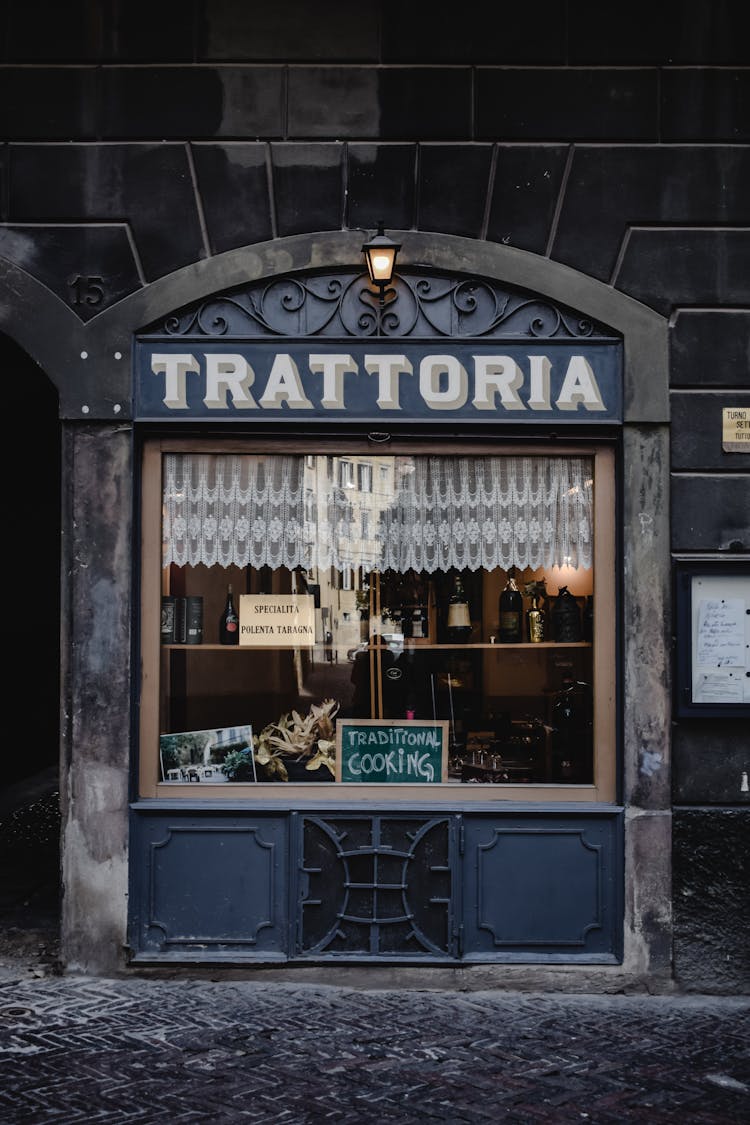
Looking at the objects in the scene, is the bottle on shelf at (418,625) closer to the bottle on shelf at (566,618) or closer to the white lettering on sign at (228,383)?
the bottle on shelf at (566,618)

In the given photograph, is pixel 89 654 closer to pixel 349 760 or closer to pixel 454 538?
pixel 349 760

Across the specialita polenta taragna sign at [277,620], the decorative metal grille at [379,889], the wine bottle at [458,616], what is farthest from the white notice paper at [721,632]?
the specialita polenta taragna sign at [277,620]

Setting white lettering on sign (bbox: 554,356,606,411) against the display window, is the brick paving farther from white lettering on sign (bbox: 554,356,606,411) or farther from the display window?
white lettering on sign (bbox: 554,356,606,411)

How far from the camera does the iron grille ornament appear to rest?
20.5 ft

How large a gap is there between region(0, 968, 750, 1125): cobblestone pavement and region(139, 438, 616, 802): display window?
119 centimetres

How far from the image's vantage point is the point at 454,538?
6430 mm

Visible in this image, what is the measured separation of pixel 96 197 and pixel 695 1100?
5772 millimetres

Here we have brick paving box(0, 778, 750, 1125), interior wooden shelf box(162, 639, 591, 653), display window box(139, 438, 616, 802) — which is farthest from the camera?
interior wooden shelf box(162, 639, 591, 653)

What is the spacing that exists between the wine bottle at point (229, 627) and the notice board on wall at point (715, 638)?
8.78 ft

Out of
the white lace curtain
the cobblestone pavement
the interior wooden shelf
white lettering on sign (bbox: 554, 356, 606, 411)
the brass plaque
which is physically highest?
white lettering on sign (bbox: 554, 356, 606, 411)

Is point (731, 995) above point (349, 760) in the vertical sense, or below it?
below

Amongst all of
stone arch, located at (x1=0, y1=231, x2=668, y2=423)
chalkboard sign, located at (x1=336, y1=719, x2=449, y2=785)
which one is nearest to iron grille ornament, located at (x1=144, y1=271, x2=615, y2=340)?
stone arch, located at (x1=0, y1=231, x2=668, y2=423)

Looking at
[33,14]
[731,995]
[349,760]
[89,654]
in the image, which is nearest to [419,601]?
[349,760]

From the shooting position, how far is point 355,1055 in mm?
5086
